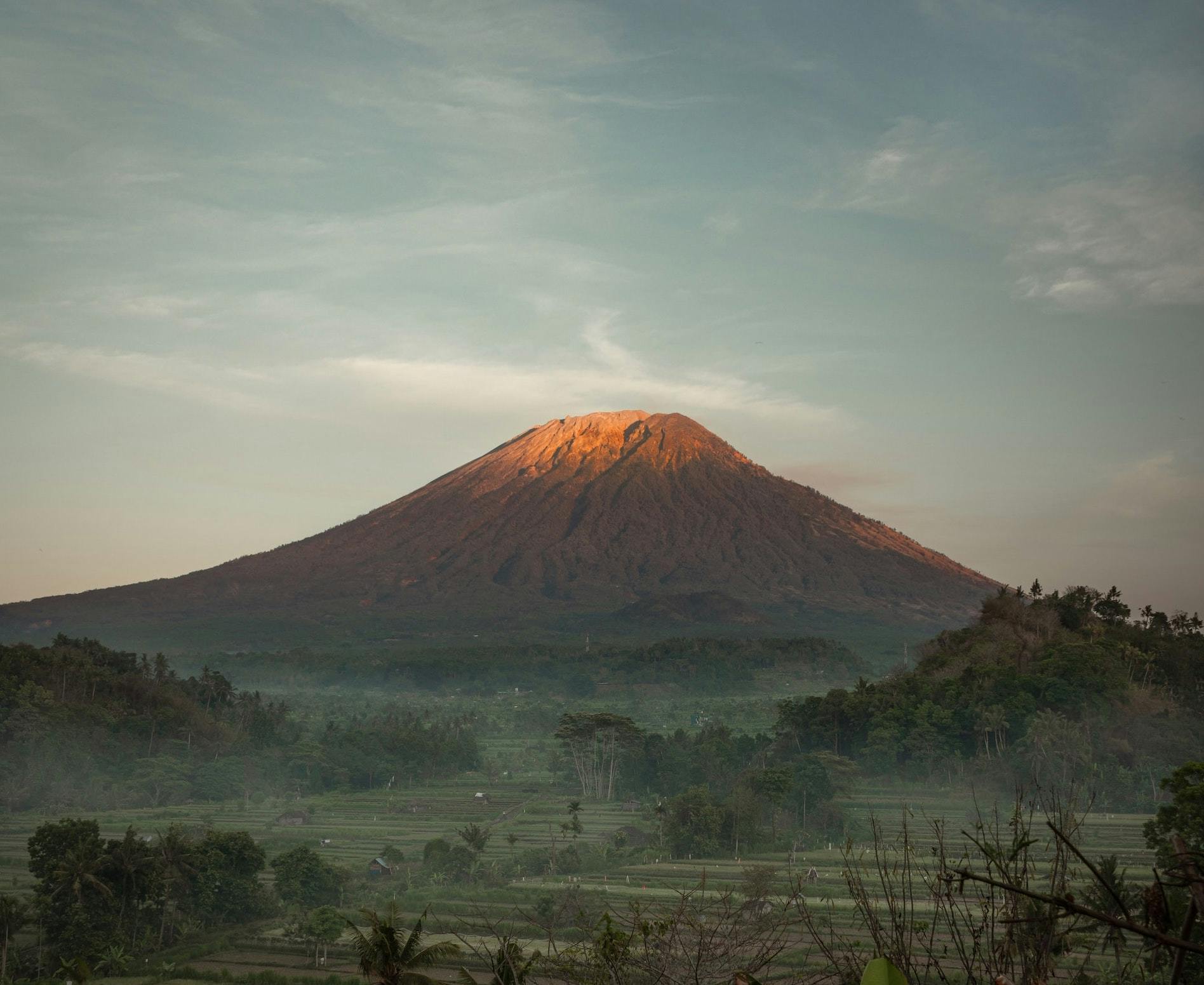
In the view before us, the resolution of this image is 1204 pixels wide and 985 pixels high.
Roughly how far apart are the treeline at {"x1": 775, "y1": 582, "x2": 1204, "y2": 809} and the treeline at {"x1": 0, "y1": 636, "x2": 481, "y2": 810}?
2464 centimetres

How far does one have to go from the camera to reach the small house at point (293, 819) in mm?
51656

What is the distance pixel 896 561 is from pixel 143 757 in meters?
103

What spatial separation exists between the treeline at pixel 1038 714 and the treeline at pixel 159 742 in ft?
80.8

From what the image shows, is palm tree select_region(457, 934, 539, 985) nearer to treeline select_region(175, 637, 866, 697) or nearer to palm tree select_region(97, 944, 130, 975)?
palm tree select_region(97, 944, 130, 975)

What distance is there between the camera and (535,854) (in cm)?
4128

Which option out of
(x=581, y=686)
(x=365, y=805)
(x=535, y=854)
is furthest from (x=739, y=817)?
(x=581, y=686)

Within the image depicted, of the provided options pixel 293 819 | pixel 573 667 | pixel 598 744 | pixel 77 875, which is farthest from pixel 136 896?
pixel 573 667

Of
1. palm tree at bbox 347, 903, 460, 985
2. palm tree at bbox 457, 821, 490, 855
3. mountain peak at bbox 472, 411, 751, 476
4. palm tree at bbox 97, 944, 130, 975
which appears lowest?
palm tree at bbox 97, 944, 130, 975

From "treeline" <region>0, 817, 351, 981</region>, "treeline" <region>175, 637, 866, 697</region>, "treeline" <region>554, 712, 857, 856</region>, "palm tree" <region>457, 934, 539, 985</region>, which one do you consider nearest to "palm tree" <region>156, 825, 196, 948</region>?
"treeline" <region>0, 817, 351, 981</region>

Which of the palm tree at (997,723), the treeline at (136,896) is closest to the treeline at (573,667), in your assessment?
the palm tree at (997,723)

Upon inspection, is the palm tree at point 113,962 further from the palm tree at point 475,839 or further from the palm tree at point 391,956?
the palm tree at point 391,956

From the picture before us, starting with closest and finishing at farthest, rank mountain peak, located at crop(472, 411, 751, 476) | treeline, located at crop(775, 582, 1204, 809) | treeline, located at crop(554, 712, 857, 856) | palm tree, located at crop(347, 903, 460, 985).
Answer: palm tree, located at crop(347, 903, 460, 985) < treeline, located at crop(554, 712, 857, 856) < treeline, located at crop(775, 582, 1204, 809) < mountain peak, located at crop(472, 411, 751, 476)

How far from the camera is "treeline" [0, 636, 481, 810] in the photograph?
58031 mm

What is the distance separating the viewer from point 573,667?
327 feet
